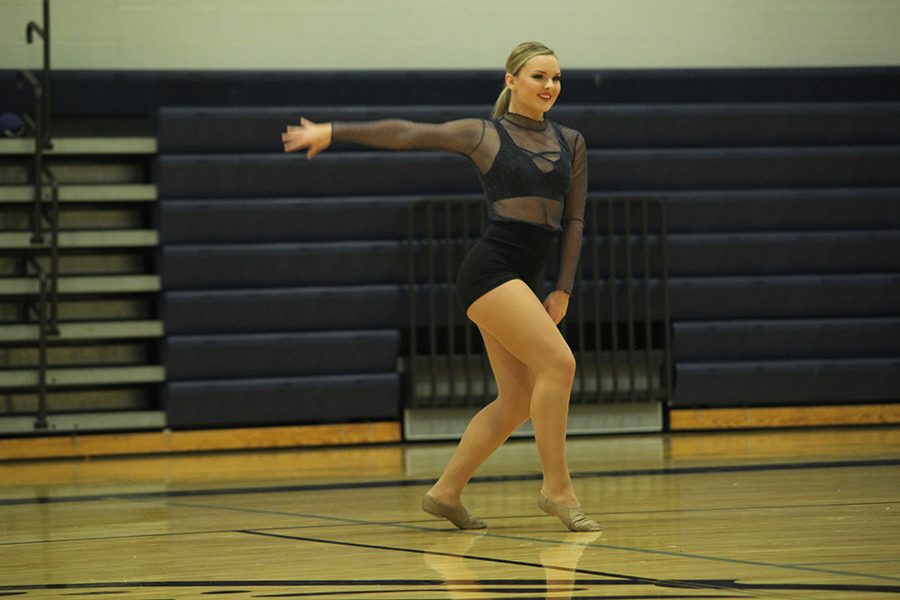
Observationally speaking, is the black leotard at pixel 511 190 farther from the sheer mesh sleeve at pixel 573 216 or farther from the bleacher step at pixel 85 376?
the bleacher step at pixel 85 376

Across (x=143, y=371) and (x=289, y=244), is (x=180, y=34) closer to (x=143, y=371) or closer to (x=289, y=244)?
(x=289, y=244)

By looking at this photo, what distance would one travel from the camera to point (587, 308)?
24.1ft

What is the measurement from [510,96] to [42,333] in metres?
3.79

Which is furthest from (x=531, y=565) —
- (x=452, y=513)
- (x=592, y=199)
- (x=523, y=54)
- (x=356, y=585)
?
(x=592, y=199)

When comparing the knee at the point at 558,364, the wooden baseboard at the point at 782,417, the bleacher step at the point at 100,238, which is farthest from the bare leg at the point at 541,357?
the wooden baseboard at the point at 782,417

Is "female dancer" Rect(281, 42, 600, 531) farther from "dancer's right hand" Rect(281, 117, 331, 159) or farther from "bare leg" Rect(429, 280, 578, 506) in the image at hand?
"dancer's right hand" Rect(281, 117, 331, 159)

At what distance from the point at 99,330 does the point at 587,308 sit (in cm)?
233

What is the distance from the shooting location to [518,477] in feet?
16.4

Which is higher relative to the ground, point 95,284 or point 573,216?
point 573,216

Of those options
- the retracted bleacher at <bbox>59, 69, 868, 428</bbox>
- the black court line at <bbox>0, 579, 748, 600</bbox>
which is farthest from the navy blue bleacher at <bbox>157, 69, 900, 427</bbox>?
the black court line at <bbox>0, 579, 748, 600</bbox>

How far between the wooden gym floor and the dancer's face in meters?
0.97

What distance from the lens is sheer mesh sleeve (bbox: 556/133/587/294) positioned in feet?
11.5

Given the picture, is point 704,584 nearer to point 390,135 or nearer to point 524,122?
point 390,135

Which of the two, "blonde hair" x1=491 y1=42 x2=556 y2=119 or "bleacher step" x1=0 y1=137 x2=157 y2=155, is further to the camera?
"bleacher step" x1=0 y1=137 x2=157 y2=155
